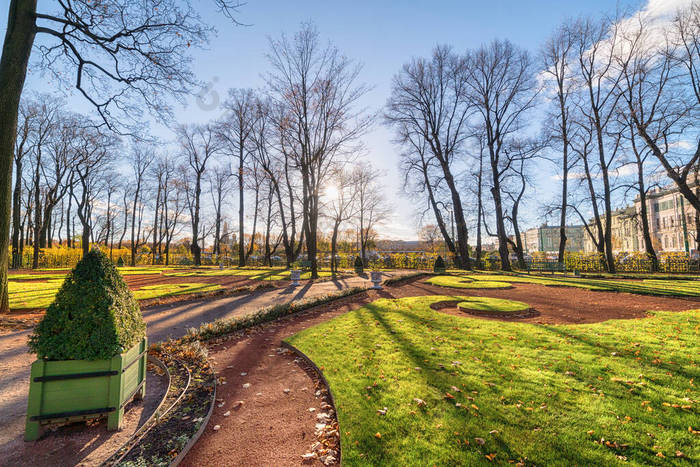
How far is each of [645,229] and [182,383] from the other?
29.7 meters

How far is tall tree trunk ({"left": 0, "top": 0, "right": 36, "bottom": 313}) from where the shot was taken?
6.96 metres

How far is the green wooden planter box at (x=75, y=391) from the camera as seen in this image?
2.62m

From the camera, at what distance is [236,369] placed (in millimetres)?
4598

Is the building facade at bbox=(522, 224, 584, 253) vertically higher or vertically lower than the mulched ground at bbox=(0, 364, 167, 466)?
higher

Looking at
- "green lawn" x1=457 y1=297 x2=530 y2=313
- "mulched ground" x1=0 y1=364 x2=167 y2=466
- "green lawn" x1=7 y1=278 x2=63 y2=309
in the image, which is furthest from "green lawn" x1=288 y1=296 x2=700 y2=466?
"green lawn" x1=7 y1=278 x2=63 y2=309

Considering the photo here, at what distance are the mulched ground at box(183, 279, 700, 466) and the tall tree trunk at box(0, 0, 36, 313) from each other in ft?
21.0

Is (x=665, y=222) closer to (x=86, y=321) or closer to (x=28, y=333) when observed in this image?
(x=86, y=321)

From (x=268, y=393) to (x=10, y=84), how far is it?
9.52 metres

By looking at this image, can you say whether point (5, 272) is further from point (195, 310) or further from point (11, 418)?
point (11, 418)

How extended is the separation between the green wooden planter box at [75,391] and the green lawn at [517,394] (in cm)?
221

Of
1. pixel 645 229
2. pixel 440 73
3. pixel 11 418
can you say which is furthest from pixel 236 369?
pixel 645 229

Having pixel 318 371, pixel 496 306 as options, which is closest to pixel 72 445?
pixel 318 371

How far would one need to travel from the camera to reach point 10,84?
23.0ft

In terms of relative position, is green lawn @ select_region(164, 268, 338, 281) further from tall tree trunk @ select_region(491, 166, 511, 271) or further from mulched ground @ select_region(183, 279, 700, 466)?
tall tree trunk @ select_region(491, 166, 511, 271)
